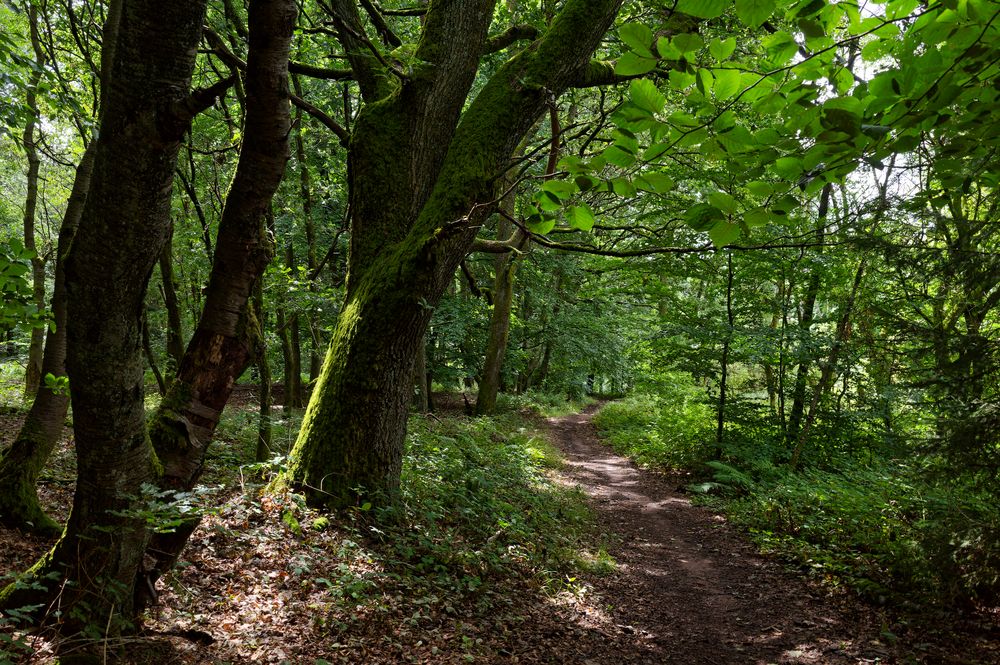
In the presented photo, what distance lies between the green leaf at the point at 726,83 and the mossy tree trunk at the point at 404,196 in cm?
302

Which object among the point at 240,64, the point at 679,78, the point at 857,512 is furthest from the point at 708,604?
the point at 240,64

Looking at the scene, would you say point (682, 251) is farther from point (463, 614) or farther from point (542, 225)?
point (463, 614)

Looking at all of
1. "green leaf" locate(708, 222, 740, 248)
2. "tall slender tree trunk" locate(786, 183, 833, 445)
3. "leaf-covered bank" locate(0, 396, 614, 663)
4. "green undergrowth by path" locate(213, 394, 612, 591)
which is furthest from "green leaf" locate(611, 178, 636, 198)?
"tall slender tree trunk" locate(786, 183, 833, 445)

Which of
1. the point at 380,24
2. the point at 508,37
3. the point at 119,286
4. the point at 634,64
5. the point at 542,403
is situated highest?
the point at 508,37

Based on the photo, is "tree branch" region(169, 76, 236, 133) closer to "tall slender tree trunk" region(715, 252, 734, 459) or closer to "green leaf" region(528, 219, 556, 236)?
"green leaf" region(528, 219, 556, 236)

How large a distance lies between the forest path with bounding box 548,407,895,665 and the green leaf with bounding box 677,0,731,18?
445 centimetres

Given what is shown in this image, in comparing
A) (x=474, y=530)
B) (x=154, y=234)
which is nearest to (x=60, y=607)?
(x=154, y=234)

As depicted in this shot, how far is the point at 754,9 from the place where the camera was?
1273 mm

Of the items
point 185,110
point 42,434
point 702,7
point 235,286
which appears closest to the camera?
point 702,7

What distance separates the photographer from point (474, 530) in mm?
5547

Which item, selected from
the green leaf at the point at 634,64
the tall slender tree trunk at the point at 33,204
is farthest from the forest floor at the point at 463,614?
the tall slender tree trunk at the point at 33,204

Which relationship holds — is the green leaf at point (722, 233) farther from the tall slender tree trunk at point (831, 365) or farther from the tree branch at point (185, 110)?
the tall slender tree trunk at point (831, 365)

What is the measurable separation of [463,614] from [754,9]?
4.31 metres

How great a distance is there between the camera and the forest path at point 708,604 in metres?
4.42
